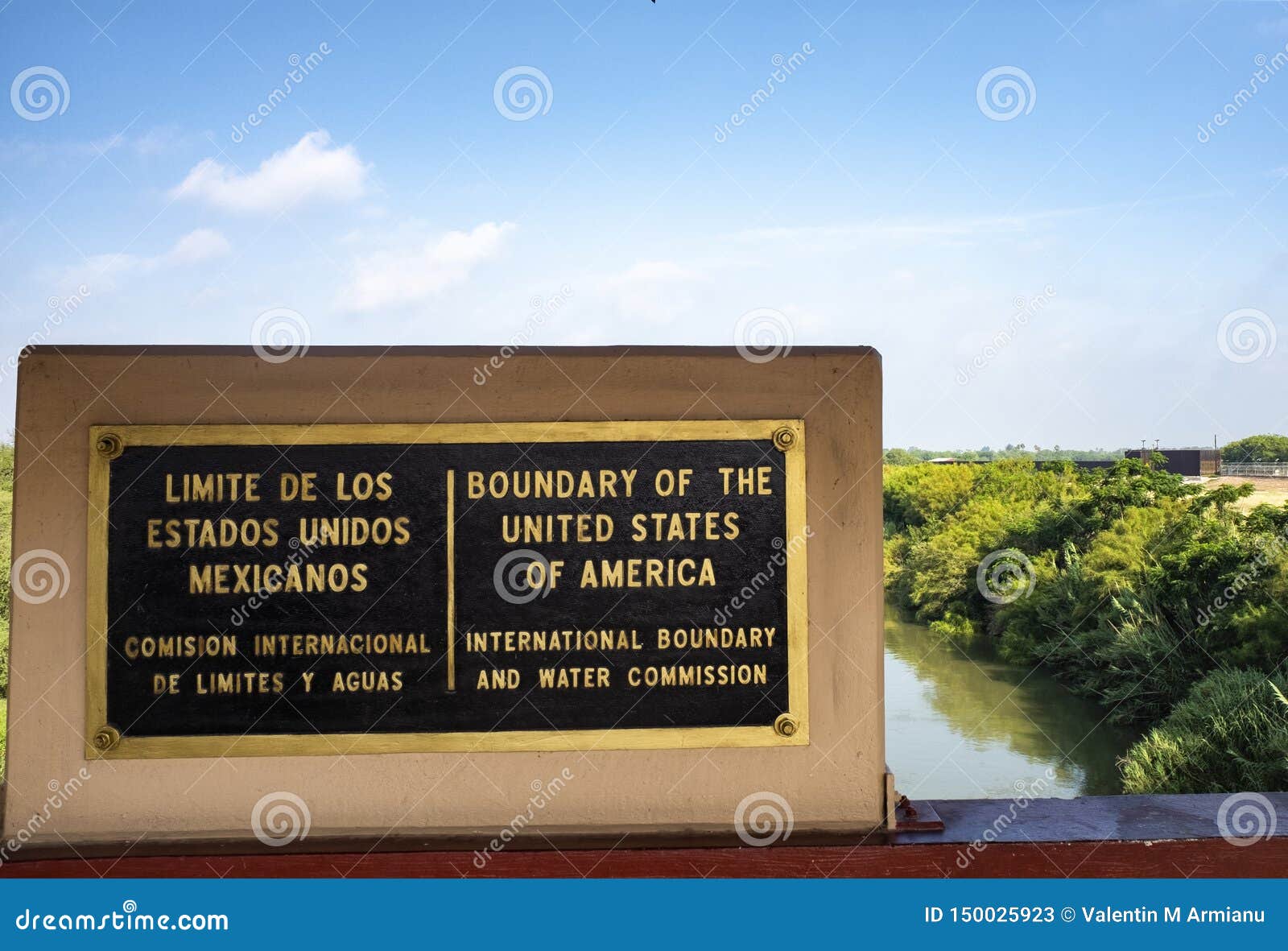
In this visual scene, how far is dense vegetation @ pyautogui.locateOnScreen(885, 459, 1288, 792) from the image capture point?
1653 centimetres

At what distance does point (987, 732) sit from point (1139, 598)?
448 cm

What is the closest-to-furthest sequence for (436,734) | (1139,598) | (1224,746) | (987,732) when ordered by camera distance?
(436,734), (1224,746), (1139,598), (987,732)

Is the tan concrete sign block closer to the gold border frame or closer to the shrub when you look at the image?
the gold border frame

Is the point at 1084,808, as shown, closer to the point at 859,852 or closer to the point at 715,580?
the point at 859,852

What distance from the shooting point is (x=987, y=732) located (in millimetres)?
22578

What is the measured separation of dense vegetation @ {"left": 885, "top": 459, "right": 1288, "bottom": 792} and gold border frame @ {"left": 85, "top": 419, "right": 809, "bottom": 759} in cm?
1494

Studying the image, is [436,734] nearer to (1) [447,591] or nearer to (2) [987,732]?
(1) [447,591]

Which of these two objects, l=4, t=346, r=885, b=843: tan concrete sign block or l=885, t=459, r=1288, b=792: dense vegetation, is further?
Result: l=885, t=459, r=1288, b=792: dense vegetation

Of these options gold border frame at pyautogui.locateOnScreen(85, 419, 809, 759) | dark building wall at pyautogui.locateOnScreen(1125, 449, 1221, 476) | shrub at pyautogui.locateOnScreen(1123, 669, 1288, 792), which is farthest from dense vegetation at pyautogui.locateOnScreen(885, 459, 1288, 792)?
gold border frame at pyautogui.locateOnScreen(85, 419, 809, 759)

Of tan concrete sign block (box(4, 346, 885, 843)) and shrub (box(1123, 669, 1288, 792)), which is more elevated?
shrub (box(1123, 669, 1288, 792))

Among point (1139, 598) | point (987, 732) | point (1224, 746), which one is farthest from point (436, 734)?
point (1139, 598)

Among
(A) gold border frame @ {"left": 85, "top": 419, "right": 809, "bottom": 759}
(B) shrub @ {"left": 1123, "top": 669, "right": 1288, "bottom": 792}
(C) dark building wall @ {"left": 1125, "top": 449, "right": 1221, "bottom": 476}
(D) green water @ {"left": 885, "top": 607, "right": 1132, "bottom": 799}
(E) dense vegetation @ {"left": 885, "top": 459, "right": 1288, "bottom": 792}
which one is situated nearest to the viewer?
(A) gold border frame @ {"left": 85, "top": 419, "right": 809, "bottom": 759}

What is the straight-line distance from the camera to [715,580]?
9.22 ft

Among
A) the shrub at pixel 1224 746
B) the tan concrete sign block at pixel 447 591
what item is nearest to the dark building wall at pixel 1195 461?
the shrub at pixel 1224 746
